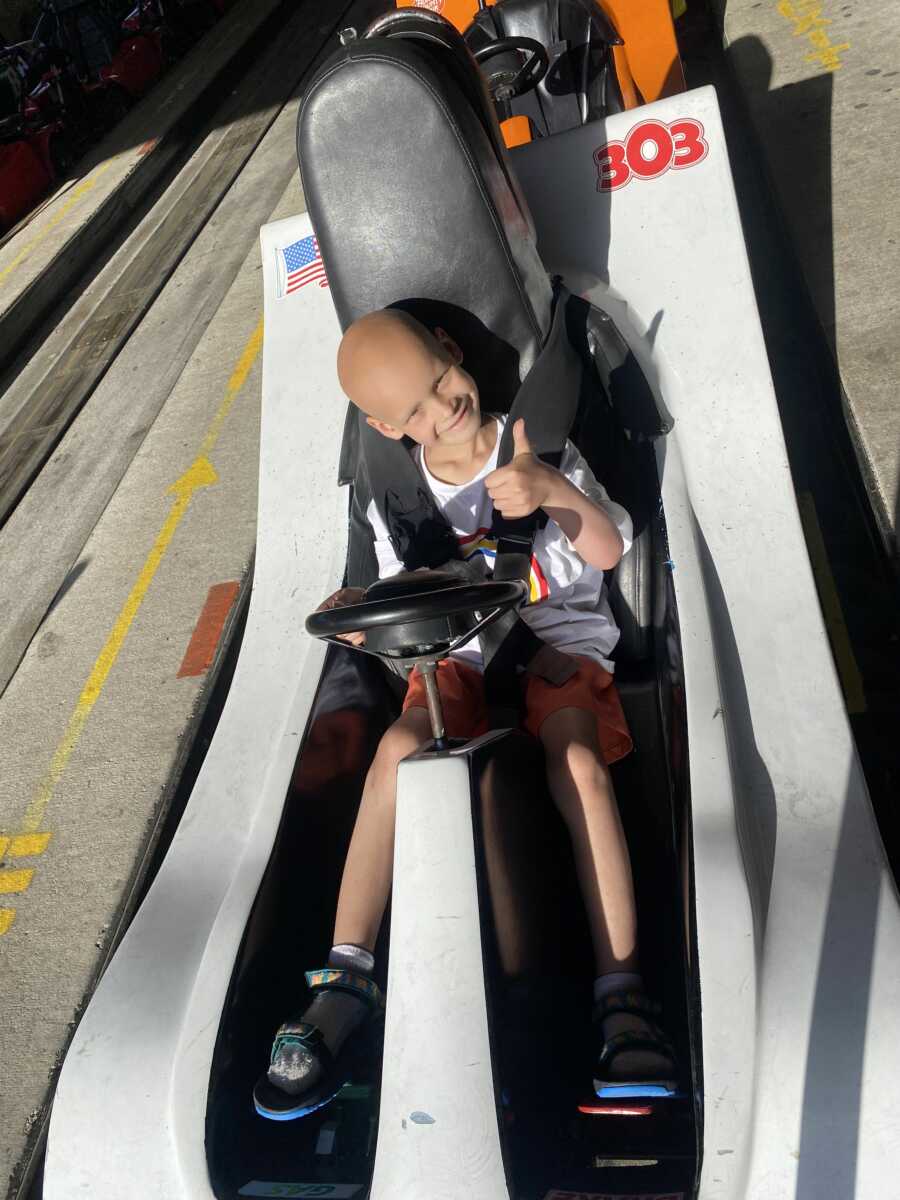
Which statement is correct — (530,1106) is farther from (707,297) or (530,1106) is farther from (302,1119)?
(707,297)

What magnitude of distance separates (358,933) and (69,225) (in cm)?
Result: 687

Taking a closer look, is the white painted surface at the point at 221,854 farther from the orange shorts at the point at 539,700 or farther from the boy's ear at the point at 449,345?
the boy's ear at the point at 449,345

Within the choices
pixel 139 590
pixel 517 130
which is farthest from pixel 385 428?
pixel 139 590

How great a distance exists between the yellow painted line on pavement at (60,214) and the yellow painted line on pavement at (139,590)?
319 cm

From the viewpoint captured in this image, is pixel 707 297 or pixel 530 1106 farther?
pixel 707 297

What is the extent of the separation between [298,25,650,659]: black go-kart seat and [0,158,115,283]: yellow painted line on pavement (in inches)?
Result: 224

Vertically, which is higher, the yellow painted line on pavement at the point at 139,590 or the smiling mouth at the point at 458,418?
the smiling mouth at the point at 458,418

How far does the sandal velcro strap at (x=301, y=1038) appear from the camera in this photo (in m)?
1.58

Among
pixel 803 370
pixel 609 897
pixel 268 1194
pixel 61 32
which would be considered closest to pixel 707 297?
pixel 803 370

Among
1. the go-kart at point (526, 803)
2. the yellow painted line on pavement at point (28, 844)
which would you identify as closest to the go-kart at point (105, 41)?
the yellow painted line on pavement at point (28, 844)

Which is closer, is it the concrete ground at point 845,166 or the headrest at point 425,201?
the headrest at point 425,201

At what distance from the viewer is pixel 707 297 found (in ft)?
7.80

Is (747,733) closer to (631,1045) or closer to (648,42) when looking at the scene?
(631,1045)

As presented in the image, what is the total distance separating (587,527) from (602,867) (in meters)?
0.60
